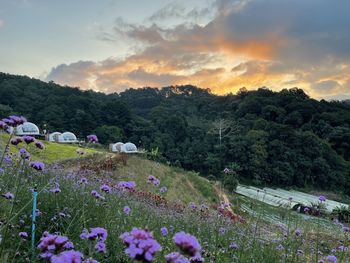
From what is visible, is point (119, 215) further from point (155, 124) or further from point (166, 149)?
point (155, 124)

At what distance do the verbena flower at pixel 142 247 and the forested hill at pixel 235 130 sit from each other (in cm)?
4338

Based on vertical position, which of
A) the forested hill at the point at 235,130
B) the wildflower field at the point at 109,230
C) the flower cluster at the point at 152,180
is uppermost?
the forested hill at the point at 235,130

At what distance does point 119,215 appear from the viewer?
395cm

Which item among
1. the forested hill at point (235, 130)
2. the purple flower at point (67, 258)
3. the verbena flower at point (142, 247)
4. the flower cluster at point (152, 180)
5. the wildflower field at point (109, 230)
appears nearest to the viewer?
the verbena flower at point (142, 247)

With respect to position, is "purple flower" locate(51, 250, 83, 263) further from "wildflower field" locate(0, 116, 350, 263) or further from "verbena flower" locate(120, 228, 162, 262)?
"verbena flower" locate(120, 228, 162, 262)

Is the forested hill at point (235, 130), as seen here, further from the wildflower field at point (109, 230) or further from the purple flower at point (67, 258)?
the purple flower at point (67, 258)

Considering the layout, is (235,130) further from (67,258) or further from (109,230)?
(67,258)

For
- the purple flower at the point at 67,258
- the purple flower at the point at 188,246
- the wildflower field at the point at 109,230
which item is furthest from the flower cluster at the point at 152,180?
the purple flower at the point at 188,246

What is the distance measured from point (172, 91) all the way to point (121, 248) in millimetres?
101513

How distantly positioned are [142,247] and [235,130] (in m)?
56.2

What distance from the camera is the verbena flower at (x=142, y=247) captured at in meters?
0.87

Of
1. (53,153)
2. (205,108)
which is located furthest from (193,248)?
(205,108)

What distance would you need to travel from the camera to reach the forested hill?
2000 inches

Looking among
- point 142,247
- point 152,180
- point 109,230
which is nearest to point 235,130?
point 152,180
